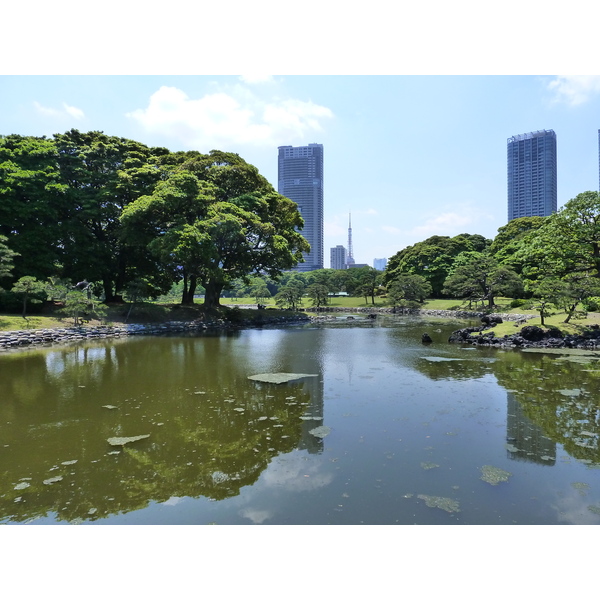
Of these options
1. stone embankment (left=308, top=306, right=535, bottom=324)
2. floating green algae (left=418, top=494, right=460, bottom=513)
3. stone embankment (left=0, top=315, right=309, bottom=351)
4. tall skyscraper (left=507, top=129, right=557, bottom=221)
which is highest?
tall skyscraper (left=507, top=129, right=557, bottom=221)

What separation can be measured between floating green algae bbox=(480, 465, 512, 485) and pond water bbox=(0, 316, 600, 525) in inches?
1.0

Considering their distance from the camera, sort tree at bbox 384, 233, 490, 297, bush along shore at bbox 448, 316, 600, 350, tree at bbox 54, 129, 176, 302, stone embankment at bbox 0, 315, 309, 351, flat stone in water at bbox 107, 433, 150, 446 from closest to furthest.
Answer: flat stone in water at bbox 107, 433, 150, 446, bush along shore at bbox 448, 316, 600, 350, stone embankment at bbox 0, 315, 309, 351, tree at bbox 54, 129, 176, 302, tree at bbox 384, 233, 490, 297

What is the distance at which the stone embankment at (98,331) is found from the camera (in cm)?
1776

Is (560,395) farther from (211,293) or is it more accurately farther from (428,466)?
(211,293)

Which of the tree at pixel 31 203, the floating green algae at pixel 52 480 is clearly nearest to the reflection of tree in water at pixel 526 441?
the floating green algae at pixel 52 480

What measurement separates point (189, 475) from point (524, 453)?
5010mm

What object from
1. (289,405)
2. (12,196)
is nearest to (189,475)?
(289,405)

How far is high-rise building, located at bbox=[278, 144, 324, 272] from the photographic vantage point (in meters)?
156

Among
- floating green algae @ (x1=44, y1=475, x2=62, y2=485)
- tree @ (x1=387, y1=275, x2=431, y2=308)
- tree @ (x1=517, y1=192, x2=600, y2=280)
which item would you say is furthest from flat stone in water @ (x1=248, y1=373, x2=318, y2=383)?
tree @ (x1=387, y1=275, x2=431, y2=308)

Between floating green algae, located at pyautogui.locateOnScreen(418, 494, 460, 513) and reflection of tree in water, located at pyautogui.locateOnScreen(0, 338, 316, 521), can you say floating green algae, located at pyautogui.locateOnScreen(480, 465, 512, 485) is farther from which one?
reflection of tree in water, located at pyautogui.locateOnScreen(0, 338, 316, 521)

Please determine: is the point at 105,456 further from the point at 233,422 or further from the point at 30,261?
the point at 30,261

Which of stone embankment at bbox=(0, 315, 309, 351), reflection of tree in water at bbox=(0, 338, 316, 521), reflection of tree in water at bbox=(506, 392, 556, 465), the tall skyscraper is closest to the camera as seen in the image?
reflection of tree in water at bbox=(0, 338, 316, 521)

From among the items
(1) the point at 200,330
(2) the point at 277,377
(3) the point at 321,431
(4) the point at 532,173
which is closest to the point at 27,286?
(1) the point at 200,330

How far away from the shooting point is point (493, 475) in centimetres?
515
